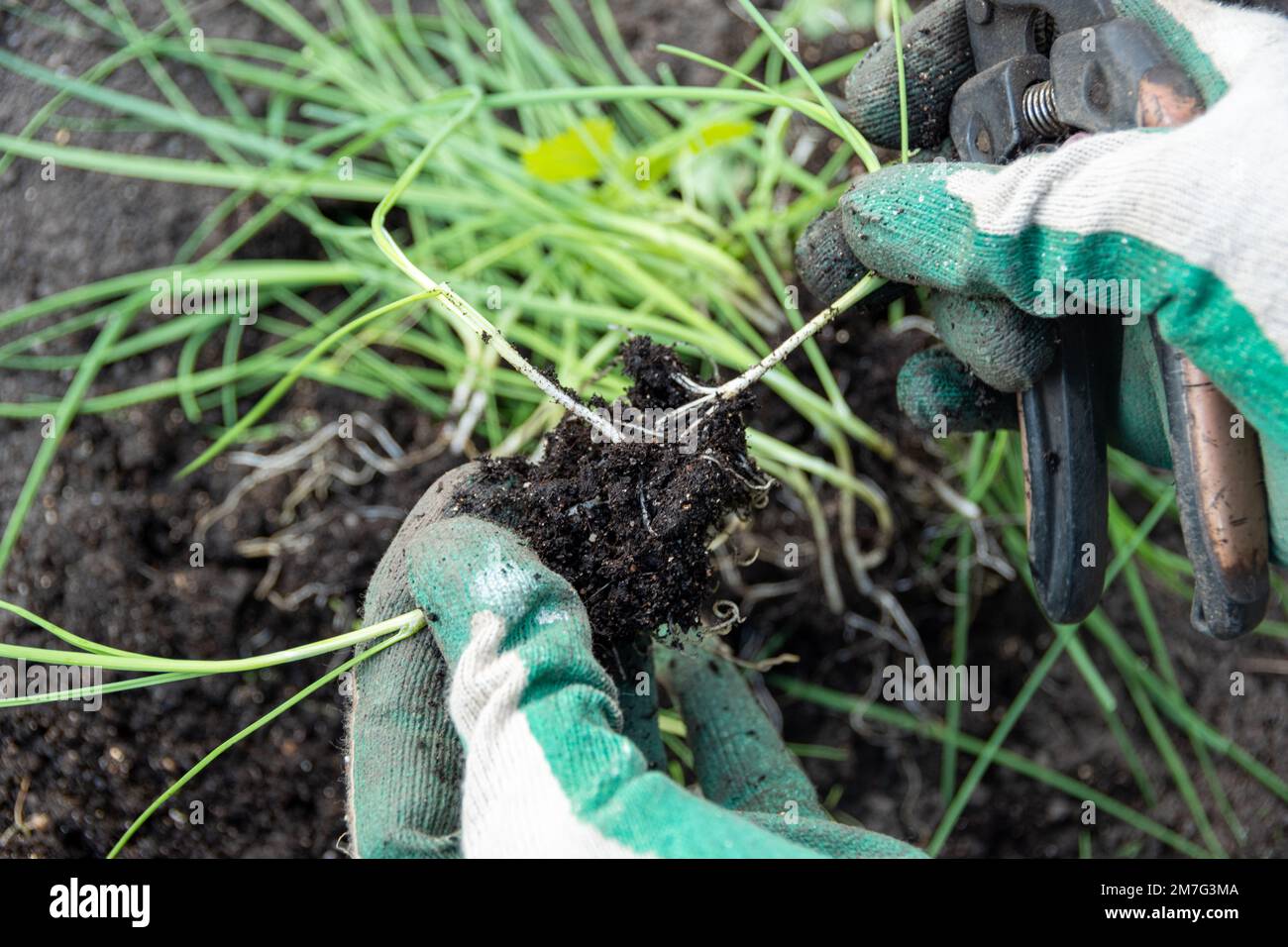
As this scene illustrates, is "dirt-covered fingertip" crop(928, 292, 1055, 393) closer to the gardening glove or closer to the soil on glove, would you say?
the gardening glove

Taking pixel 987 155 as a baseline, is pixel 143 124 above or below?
above

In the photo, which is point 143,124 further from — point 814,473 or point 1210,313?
point 1210,313

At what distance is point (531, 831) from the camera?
2.67 ft

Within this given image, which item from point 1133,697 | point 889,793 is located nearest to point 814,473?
point 889,793

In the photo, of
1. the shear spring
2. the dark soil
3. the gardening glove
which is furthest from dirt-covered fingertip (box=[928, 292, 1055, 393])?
the dark soil

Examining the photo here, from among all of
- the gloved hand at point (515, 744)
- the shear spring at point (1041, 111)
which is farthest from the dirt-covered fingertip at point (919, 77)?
the gloved hand at point (515, 744)

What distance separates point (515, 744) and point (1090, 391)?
28.8 inches

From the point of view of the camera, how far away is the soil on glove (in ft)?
3.39

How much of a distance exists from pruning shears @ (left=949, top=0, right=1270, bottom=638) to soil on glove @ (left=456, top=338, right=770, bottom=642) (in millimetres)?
355

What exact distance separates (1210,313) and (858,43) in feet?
3.64

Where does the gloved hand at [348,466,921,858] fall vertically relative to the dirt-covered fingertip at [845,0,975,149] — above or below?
below

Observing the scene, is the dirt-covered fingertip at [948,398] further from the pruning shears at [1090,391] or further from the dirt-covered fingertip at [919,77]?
the dirt-covered fingertip at [919,77]

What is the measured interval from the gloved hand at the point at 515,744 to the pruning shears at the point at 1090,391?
41cm
